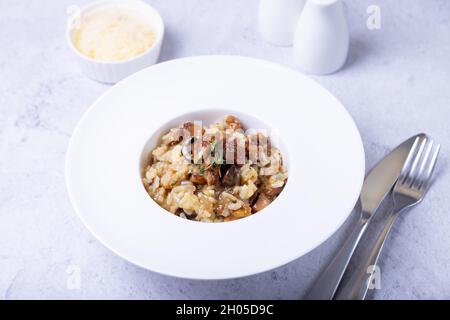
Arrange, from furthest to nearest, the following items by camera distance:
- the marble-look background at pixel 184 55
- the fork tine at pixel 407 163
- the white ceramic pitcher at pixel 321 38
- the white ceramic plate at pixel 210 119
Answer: the white ceramic pitcher at pixel 321 38
the fork tine at pixel 407 163
the marble-look background at pixel 184 55
the white ceramic plate at pixel 210 119

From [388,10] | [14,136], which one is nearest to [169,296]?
[14,136]

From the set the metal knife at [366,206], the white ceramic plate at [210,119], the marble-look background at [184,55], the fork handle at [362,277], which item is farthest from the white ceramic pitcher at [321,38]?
the fork handle at [362,277]

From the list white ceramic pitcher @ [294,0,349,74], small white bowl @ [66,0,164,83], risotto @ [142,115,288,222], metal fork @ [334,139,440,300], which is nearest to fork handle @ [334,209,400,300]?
metal fork @ [334,139,440,300]

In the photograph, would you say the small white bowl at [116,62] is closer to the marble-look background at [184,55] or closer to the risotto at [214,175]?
the marble-look background at [184,55]

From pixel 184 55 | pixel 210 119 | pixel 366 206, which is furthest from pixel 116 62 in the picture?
pixel 366 206

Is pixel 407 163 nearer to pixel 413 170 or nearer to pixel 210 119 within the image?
pixel 413 170

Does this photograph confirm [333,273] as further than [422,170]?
No
